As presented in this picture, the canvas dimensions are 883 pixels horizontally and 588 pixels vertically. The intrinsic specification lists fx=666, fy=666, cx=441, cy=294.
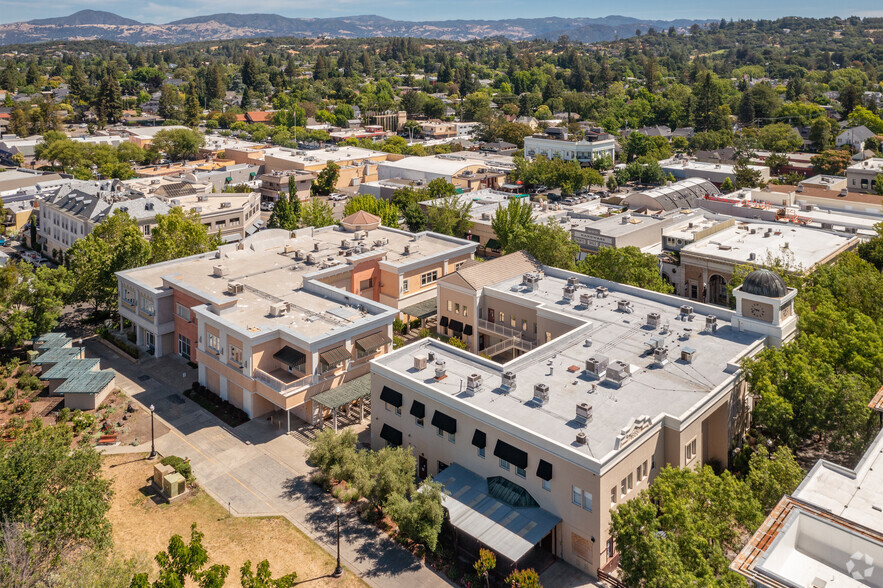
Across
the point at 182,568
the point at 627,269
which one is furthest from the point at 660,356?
the point at 182,568

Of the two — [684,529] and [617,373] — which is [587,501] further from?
[617,373]

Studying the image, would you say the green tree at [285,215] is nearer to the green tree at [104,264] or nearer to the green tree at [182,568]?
the green tree at [104,264]

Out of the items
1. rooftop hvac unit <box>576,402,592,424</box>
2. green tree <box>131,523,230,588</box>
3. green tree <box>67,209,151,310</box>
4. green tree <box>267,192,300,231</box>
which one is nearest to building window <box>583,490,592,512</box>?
rooftop hvac unit <box>576,402,592,424</box>

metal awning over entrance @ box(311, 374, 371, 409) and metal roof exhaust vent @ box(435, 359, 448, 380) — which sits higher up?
metal roof exhaust vent @ box(435, 359, 448, 380)

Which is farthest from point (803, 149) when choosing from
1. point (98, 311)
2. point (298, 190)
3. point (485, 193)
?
point (98, 311)

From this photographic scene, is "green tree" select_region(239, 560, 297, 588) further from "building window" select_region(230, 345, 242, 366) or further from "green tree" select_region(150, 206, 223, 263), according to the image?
"green tree" select_region(150, 206, 223, 263)

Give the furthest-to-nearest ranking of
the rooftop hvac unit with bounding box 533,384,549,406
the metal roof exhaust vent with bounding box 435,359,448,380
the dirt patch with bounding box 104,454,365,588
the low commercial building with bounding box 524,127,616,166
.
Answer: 1. the low commercial building with bounding box 524,127,616,166
2. the metal roof exhaust vent with bounding box 435,359,448,380
3. the rooftop hvac unit with bounding box 533,384,549,406
4. the dirt patch with bounding box 104,454,365,588
